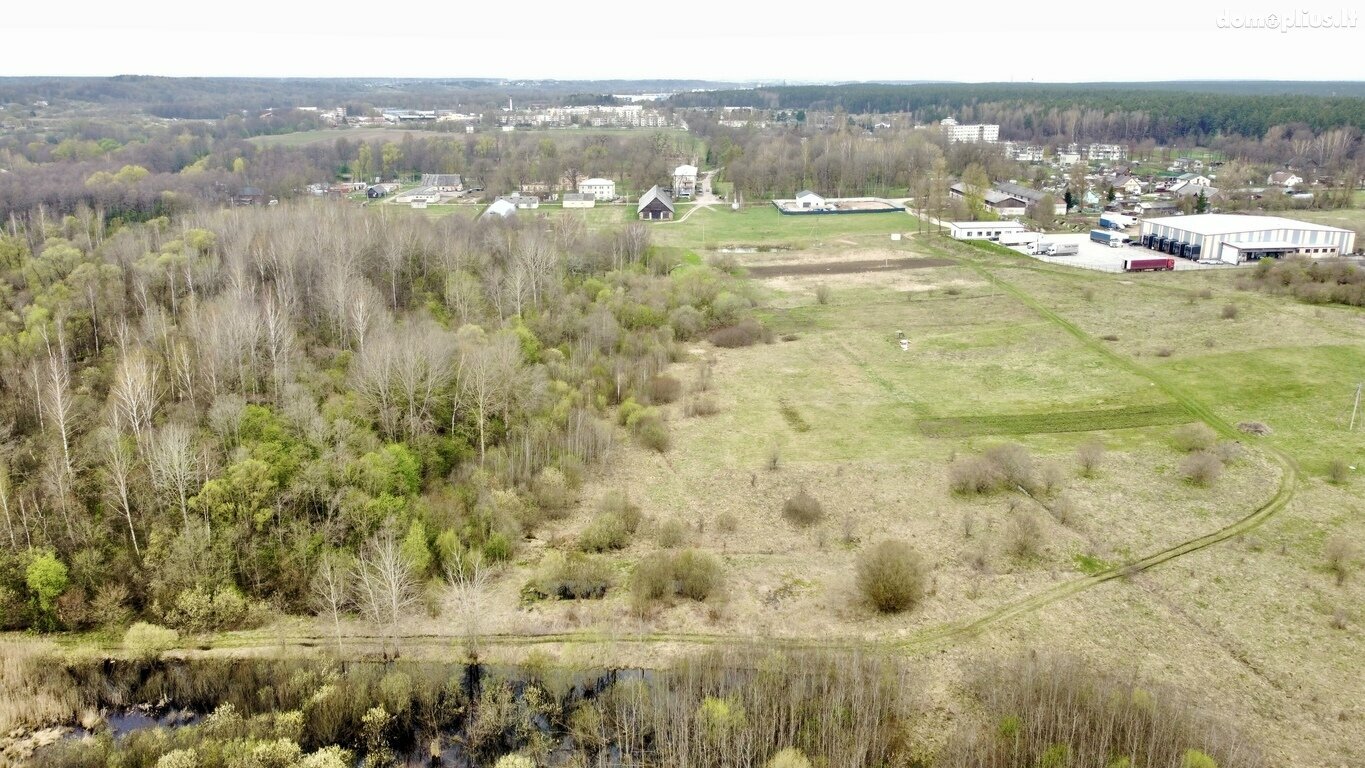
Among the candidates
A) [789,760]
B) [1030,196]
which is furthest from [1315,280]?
[789,760]

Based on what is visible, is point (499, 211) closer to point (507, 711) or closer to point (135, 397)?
point (135, 397)

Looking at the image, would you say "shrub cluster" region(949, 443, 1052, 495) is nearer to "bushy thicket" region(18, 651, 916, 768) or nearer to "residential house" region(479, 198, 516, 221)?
"bushy thicket" region(18, 651, 916, 768)

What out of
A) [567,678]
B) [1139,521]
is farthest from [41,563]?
[1139,521]

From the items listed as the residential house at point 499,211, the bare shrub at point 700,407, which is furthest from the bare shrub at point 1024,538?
the residential house at point 499,211

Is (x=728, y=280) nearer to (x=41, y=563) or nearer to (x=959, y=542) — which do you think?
(x=959, y=542)

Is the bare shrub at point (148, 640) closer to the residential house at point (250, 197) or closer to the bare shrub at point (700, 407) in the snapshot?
the bare shrub at point (700, 407)

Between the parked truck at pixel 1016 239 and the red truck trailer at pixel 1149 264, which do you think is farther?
the parked truck at pixel 1016 239
